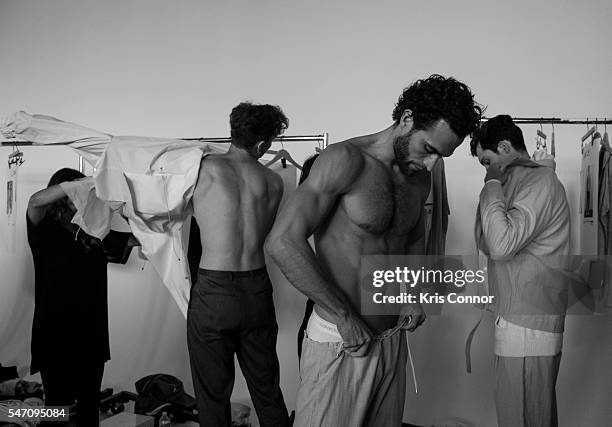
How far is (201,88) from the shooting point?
3.29m

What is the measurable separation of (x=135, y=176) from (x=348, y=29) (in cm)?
155

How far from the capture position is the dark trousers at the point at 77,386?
2277mm

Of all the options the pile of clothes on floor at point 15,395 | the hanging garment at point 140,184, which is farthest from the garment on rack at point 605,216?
the pile of clothes on floor at point 15,395

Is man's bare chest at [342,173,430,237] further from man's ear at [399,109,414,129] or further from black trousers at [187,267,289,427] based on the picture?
black trousers at [187,267,289,427]

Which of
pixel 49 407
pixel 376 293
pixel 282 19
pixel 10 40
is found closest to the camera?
pixel 376 293

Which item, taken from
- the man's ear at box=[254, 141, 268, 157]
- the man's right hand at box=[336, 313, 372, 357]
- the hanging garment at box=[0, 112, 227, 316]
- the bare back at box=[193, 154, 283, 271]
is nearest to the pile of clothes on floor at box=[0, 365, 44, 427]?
the hanging garment at box=[0, 112, 227, 316]

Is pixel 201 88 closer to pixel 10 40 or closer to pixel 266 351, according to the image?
pixel 10 40

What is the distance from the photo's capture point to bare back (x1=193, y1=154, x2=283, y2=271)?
2.02m

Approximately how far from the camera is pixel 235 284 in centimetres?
200

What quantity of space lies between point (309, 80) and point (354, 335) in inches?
79.0

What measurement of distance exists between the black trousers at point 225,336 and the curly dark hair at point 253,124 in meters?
0.52

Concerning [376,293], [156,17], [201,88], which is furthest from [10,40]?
[376,293]

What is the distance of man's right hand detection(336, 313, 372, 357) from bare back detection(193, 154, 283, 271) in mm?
754

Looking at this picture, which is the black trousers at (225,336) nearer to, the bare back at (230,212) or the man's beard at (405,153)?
the bare back at (230,212)
